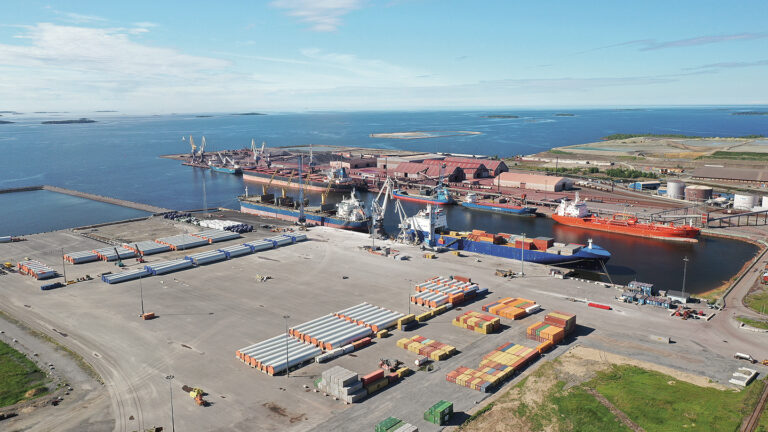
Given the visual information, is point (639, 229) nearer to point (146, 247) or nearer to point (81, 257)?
point (146, 247)

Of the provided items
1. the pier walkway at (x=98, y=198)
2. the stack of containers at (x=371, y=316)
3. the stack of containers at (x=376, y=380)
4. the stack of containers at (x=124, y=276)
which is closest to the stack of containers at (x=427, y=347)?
the stack of containers at (x=371, y=316)

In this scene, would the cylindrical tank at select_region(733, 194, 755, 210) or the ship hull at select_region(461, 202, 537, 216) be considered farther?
the ship hull at select_region(461, 202, 537, 216)

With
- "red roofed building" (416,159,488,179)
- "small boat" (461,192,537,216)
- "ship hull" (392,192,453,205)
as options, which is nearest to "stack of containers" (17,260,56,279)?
"ship hull" (392,192,453,205)

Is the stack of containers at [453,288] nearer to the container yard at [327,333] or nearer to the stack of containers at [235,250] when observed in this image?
the container yard at [327,333]

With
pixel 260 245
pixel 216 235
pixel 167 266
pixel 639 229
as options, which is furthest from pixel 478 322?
pixel 639 229

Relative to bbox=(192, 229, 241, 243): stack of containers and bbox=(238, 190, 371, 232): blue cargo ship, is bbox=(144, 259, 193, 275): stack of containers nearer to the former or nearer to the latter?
bbox=(192, 229, 241, 243): stack of containers
